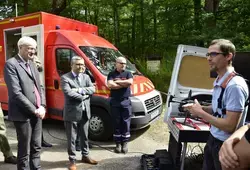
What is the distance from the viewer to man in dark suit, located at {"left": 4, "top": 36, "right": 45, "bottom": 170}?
320 cm

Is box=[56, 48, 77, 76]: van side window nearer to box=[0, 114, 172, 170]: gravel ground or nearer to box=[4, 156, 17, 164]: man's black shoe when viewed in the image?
box=[0, 114, 172, 170]: gravel ground

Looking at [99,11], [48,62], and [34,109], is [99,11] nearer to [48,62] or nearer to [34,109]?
[48,62]

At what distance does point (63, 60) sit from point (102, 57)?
2.98 feet

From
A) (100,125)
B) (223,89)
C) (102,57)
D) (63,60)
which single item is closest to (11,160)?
(100,125)

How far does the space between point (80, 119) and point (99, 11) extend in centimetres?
1551

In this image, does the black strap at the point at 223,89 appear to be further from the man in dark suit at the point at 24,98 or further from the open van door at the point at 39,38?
the open van door at the point at 39,38

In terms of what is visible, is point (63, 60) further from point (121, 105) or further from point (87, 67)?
point (121, 105)

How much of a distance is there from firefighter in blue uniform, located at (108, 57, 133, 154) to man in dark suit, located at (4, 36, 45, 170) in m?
1.84

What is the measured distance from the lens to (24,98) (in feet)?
10.6

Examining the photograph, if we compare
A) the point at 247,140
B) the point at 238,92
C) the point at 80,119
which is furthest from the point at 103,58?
the point at 247,140

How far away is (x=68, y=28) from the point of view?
684cm

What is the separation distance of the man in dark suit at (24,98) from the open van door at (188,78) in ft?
6.71

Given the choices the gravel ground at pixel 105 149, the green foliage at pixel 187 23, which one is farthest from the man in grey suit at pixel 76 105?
the green foliage at pixel 187 23

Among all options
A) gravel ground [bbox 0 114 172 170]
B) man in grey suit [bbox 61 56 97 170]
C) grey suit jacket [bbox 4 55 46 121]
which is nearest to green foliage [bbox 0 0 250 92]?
gravel ground [bbox 0 114 172 170]
